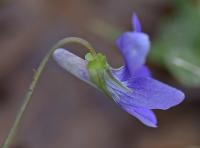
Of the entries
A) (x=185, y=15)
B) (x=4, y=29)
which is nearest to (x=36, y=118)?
(x=4, y=29)

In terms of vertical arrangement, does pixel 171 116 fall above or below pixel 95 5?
below

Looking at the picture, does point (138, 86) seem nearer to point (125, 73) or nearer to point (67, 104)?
point (125, 73)

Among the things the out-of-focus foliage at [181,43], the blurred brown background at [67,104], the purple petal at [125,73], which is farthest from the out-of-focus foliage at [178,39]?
the purple petal at [125,73]

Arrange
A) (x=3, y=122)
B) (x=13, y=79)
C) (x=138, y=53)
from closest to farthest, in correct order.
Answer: (x=138, y=53), (x=3, y=122), (x=13, y=79)

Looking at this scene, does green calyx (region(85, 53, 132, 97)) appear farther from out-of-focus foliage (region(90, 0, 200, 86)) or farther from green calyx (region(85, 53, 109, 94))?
out-of-focus foliage (region(90, 0, 200, 86))

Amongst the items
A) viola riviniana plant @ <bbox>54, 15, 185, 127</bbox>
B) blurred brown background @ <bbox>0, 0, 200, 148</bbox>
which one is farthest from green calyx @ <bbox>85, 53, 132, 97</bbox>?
blurred brown background @ <bbox>0, 0, 200, 148</bbox>

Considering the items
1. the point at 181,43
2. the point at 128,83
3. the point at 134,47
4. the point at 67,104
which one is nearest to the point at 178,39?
the point at 181,43

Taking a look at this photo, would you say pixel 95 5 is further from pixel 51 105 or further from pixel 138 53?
pixel 138 53
